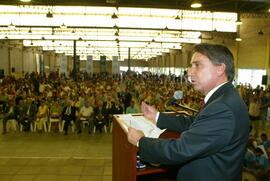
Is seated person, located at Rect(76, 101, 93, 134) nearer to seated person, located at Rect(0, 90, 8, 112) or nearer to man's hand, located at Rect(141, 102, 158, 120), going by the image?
seated person, located at Rect(0, 90, 8, 112)

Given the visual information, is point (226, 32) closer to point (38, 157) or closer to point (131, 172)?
point (38, 157)

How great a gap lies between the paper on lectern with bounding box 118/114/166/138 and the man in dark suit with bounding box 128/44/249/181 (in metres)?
0.57

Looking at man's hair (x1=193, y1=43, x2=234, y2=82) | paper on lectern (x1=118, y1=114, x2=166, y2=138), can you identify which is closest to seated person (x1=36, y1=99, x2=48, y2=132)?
paper on lectern (x1=118, y1=114, x2=166, y2=138)

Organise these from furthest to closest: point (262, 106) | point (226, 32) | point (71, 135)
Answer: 1. point (226, 32)
2. point (262, 106)
3. point (71, 135)

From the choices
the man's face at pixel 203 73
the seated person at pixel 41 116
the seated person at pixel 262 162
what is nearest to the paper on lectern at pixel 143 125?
the man's face at pixel 203 73

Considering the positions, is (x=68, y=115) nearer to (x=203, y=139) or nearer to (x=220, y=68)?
(x=220, y=68)

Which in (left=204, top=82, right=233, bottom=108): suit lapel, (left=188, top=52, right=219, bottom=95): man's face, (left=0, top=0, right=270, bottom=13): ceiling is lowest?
(left=204, top=82, right=233, bottom=108): suit lapel

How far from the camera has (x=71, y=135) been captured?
29.1ft

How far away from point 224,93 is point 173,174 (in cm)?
156

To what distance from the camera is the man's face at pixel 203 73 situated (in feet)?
4.53

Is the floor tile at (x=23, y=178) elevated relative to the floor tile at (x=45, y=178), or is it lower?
elevated

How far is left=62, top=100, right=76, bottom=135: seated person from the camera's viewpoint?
914 cm

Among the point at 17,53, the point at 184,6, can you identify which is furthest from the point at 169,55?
the point at 184,6

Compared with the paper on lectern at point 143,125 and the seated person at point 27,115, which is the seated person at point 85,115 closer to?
the seated person at point 27,115
